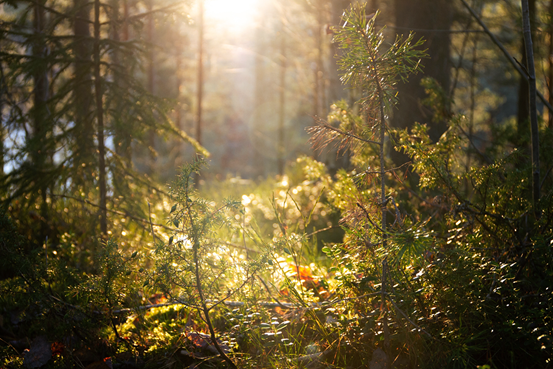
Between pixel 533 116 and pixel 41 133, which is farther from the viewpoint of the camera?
pixel 41 133

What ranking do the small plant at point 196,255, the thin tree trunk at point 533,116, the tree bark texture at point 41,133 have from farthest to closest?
the tree bark texture at point 41,133 → the thin tree trunk at point 533,116 → the small plant at point 196,255

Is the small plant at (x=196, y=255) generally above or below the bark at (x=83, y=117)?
below

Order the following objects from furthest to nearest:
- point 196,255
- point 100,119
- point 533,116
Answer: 1. point 100,119
2. point 533,116
3. point 196,255

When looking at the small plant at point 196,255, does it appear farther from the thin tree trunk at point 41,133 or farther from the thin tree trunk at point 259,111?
the thin tree trunk at point 259,111

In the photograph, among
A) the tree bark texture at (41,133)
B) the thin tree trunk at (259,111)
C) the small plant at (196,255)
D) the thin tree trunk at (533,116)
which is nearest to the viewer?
the small plant at (196,255)

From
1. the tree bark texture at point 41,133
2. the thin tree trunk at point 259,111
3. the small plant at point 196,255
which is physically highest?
the thin tree trunk at point 259,111

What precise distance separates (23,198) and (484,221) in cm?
515

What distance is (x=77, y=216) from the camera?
496 cm

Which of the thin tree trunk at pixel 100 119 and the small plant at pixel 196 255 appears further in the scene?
the thin tree trunk at pixel 100 119

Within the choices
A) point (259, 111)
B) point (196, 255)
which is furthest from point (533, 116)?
point (259, 111)

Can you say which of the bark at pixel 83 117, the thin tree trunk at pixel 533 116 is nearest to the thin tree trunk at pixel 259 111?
the bark at pixel 83 117

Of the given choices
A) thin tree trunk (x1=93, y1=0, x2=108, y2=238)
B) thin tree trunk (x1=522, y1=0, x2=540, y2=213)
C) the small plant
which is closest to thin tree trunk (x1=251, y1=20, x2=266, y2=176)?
thin tree trunk (x1=93, y1=0, x2=108, y2=238)

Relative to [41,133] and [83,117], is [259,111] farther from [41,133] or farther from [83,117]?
[41,133]

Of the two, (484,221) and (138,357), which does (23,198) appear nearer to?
(138,357)
